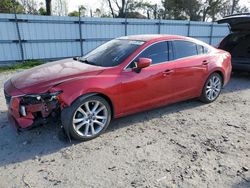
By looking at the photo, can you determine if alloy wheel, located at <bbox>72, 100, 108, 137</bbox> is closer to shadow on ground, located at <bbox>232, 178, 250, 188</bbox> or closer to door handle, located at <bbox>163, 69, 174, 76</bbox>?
door handle, located at <bbox>163, 69, 174, 76</bbox>

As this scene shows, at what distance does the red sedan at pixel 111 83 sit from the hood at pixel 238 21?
2.30m

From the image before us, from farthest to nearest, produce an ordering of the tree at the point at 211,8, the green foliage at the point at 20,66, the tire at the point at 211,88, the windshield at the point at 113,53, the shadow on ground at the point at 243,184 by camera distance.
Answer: the tree at the point at 211,8 → the green foliage at the point at 20,66 → the tire at the point at 211,88 → the windshield at the point at 113,53 → the shadow on ground at the point at 243,184

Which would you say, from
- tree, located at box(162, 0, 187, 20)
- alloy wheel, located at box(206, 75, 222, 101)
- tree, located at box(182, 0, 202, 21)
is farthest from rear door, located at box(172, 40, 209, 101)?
tree, located at box(182, 0, 202, 21)

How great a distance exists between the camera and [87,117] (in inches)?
142

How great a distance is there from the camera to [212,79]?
5.27 metres

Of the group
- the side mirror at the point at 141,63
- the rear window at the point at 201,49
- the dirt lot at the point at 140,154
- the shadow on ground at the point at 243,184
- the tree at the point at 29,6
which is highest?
the tree at the point at 29,6

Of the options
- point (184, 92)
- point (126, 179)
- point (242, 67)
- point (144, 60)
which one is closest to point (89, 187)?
point (126, 179)

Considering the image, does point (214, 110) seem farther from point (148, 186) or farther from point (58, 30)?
point (58, 30)

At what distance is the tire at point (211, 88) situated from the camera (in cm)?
520

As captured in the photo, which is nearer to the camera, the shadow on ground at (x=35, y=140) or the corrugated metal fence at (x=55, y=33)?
the shadow on ground at (x=35, y=140)

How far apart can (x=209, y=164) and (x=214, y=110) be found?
2.12 meters

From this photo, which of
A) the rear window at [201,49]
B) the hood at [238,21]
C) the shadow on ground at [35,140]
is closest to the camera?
the shadow on ground at [35,140]

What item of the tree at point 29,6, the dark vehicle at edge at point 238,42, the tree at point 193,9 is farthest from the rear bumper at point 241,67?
the tree at point 193,9

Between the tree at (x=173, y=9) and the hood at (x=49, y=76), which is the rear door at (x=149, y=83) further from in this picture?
the tree at (x=173, y=9)
